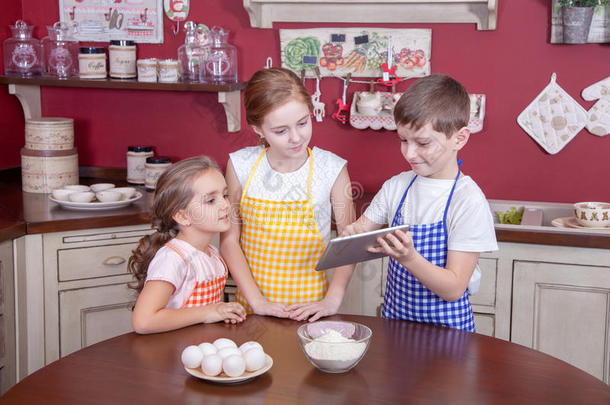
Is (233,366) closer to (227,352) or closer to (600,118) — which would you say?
(227,352)

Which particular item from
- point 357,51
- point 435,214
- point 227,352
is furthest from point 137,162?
point 227,352

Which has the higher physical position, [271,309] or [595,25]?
[595,25]

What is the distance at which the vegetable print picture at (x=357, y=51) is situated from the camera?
2764mm

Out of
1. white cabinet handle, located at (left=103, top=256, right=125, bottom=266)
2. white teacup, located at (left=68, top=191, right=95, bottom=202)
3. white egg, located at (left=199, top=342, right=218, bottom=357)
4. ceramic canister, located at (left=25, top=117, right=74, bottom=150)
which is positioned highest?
ceramic canister, located at (left=25, top=117, right=74, bottom=150)

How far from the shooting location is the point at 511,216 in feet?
8.91

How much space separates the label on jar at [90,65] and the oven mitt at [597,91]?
6.13ft

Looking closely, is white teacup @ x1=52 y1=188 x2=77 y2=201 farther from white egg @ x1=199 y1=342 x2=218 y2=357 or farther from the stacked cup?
white egg @ x1=199 y1=342 x2=218 y2=357

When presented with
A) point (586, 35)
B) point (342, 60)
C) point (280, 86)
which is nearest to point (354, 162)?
point (342, 60)

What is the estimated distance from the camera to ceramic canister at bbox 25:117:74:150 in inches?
112

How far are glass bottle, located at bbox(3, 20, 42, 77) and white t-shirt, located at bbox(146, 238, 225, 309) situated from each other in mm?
1602

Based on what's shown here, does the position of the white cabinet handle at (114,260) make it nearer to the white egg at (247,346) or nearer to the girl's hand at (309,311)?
the girl's hand at (309,311)

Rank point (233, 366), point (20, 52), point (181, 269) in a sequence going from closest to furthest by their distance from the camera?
1. point (233, 366)
2. point (181, 269)
3. point (20, 52)

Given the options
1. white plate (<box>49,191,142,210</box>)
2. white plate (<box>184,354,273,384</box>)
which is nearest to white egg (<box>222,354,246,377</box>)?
white plate (<box>184,354,273,384</box>)

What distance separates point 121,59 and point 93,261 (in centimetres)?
89
